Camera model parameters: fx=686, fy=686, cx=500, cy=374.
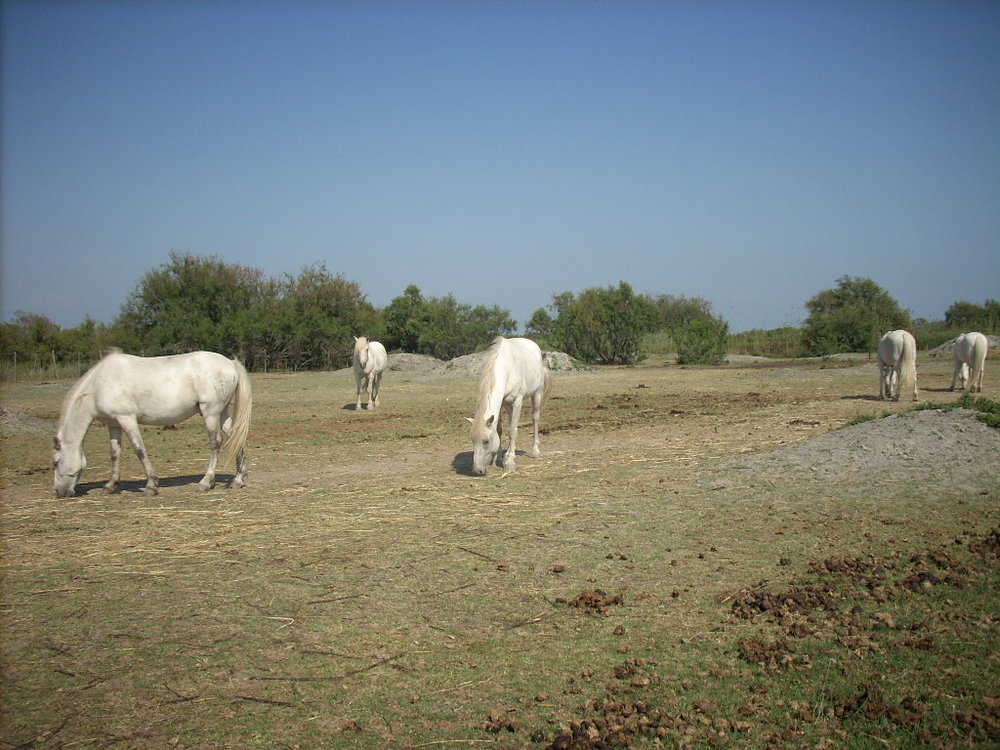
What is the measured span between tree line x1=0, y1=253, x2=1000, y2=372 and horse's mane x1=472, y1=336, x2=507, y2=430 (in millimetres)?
30153

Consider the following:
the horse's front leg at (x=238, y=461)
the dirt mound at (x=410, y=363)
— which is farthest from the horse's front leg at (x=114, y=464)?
the dirt mound at (x=410, y=363)

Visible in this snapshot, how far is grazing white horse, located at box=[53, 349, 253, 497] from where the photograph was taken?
8.92 meters

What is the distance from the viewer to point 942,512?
23.9ft

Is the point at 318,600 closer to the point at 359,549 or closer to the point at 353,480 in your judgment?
the point at 359,549

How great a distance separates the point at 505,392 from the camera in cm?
1028

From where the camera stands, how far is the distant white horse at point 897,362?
1708cm

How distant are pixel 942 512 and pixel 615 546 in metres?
3.70

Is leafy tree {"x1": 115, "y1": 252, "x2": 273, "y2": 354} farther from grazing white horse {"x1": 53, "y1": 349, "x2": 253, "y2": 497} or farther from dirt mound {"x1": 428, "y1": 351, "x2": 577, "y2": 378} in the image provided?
grazing white horse {"x1": 53, "y1": 349, "x2": 253, "y2": 497}

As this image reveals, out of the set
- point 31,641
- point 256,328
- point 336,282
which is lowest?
point 31,641

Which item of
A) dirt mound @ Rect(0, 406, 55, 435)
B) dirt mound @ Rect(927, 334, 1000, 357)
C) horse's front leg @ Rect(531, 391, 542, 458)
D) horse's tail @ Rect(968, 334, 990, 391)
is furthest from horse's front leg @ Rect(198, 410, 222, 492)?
dirt mound @ Rect(927, 334, 1000, 357)

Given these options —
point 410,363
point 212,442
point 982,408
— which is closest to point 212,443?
point 212,442

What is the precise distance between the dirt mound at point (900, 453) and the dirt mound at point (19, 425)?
14.7 m

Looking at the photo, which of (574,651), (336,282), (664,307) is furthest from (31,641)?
(664,307)

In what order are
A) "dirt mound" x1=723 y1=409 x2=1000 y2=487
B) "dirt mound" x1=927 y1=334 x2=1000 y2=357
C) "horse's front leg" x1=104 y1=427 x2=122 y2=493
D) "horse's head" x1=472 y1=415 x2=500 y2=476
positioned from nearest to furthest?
"dirt mound" x1=723 y1=409 x2=1000 y2=487 < "horse's front leg" x1=104 y1=427 x2=122 y2=493 < "horse's head" x1=472 y1=415 x2=500 y2=476 < "dirt mound" x1=927 y1=334 x2=1000 y2=357
